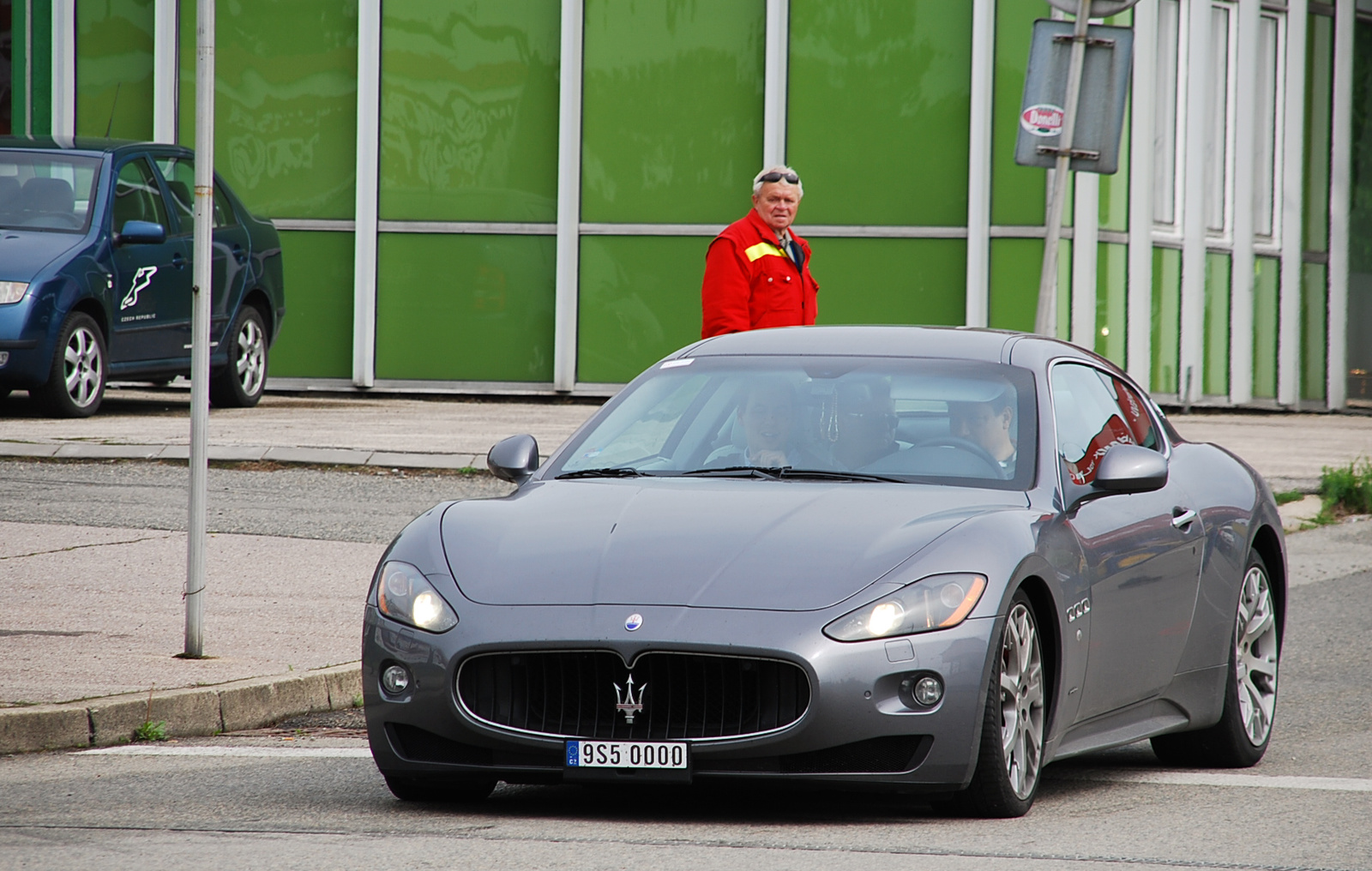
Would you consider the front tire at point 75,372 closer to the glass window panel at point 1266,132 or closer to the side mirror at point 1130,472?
the side mirror at point 1130,472

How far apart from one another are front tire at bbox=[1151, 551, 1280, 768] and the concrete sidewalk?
295 centimetres

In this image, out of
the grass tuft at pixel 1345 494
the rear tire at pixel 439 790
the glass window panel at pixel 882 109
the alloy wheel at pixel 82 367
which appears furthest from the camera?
the glass window panel at pixel 882 109

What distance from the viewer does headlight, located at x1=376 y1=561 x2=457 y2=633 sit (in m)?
5.66

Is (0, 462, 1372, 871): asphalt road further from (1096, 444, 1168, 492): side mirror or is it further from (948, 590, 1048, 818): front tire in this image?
(1096, 444, 1168, 492): side mirror

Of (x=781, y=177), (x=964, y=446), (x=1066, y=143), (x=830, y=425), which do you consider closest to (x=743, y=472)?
(x=830, y=425)

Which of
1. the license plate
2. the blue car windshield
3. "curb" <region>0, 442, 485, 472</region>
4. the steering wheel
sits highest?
the blue car windshield

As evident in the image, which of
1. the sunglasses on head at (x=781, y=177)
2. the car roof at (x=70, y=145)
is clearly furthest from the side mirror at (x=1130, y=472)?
the car roof at (x=70, y=145)

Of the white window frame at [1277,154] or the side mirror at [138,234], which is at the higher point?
the white window frame at [1277,154]

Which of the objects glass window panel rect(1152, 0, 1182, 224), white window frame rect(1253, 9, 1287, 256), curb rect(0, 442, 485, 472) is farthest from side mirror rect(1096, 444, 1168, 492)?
white window frame rect(1253, 9, 1287, 256)

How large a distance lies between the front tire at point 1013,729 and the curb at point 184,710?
2.80m

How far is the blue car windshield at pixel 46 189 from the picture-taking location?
1552 cm

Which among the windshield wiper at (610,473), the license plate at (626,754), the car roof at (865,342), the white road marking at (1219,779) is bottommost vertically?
the white road marking at (1219,779)

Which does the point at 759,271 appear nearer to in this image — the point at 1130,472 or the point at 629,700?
the point at 1130,472

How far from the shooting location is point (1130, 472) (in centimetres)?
630
